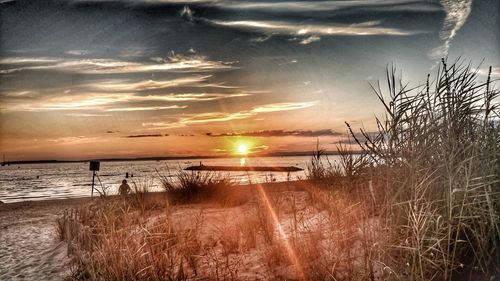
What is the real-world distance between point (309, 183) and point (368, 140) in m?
5.08

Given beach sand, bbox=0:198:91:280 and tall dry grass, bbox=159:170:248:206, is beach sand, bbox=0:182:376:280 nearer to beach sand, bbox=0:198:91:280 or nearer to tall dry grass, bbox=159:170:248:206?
beach sand, bbox=0:198:91:280

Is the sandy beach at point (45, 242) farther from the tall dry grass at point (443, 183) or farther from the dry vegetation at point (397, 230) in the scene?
the tall dry grass at point (443, 183)

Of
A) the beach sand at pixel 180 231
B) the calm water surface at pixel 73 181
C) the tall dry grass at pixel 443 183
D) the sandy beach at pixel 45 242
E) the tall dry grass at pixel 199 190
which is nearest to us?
the tall dry grass at pixel 443 183

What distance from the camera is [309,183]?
31.2 ft

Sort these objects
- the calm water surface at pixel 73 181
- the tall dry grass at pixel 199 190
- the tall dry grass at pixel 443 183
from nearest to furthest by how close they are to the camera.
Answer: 1. the tall dry grass at pixel 443 183
2. the tall dry grass at pixel 199 190
3. the calm water surface at pixel 73 181

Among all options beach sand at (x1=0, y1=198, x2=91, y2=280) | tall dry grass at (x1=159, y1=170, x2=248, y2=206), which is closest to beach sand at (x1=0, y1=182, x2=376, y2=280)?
beach sand at (x1=0, y1=198, x2=91, y2=280)

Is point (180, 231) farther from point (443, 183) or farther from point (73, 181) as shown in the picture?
point (73, 181)

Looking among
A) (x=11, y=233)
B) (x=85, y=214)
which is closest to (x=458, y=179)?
(x=85, y=214)

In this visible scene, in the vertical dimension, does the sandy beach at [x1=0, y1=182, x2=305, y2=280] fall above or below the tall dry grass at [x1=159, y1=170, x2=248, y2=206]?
below

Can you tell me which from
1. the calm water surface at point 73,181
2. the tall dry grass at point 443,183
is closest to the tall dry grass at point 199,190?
the calm water surface at point 73,181

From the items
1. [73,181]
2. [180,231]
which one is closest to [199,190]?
[180,231]

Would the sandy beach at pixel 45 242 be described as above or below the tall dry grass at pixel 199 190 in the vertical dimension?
below

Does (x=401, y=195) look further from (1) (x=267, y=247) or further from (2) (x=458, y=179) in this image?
(1) (x=267, y=247)

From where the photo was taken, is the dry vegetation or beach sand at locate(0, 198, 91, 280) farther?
beach sand at locate(0, 198, 91, 280)
